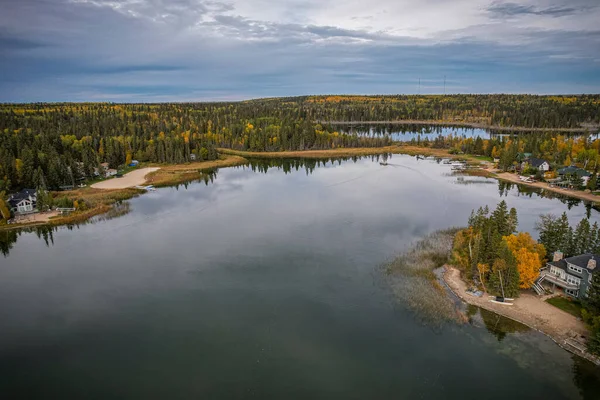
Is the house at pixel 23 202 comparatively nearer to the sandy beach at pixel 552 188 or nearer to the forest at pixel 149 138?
the forest at pixel 149 138

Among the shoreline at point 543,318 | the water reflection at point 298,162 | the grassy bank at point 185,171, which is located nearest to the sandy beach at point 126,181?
the grassy bank at point 185,171

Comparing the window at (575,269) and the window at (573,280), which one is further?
the window at (573,280)

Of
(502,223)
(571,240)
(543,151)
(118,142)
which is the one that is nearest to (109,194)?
(118,142)

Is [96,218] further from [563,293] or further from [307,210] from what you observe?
[563,293]

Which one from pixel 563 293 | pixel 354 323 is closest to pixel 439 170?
pixel 563 293

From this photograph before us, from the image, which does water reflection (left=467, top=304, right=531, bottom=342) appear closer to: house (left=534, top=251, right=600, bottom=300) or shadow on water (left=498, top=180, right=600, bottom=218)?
house (left=534, top=251, right=600, bottom=300)
